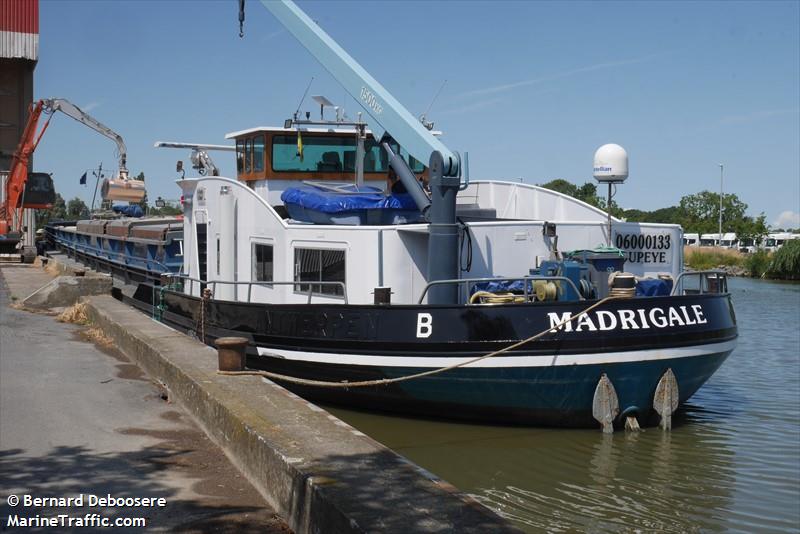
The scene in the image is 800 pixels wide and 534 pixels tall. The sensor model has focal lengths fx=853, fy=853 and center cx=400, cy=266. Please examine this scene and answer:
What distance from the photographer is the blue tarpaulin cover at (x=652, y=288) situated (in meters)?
10.3

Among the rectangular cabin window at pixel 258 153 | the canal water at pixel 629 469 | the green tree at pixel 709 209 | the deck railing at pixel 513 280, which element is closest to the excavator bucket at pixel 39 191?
the rectangular cabin window at pixel 258 153

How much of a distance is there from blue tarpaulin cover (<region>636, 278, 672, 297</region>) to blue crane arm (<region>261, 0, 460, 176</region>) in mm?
2634

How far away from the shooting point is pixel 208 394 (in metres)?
6.34

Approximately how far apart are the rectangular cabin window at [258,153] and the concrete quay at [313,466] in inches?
246

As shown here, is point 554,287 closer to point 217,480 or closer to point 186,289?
point 217,480

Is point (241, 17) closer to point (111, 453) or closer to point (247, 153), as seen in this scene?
point (247, 153)

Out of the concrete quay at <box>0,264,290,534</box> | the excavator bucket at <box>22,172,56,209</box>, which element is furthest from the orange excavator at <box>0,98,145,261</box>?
the concrete quay at <box>0,264,290,534</box>

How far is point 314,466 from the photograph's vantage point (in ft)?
15.1

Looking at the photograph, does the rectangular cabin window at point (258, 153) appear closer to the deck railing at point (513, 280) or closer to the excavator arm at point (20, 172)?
the deck railing at point (513, 280)

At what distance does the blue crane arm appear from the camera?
35.2 ft

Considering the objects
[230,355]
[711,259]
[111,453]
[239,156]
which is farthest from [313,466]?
[711,259]

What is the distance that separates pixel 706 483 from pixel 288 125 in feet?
26.4

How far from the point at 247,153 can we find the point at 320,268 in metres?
3.45

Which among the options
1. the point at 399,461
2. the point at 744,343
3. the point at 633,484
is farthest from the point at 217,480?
the point at 744,343
